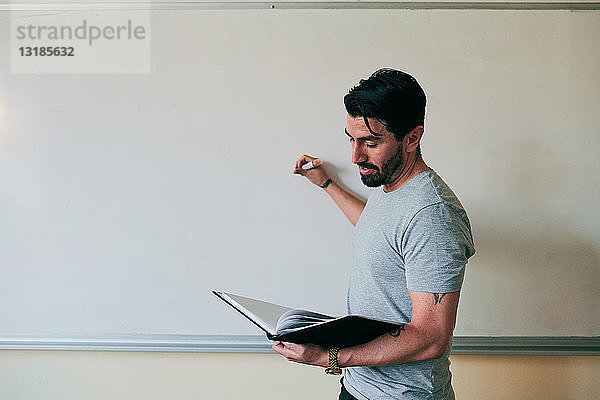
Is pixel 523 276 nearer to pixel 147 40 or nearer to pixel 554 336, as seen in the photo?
pixel 554 336

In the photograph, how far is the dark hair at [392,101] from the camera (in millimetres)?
1182

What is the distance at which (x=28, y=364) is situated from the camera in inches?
68.0

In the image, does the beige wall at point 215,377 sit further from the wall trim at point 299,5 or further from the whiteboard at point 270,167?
the wall trim at point 299,5

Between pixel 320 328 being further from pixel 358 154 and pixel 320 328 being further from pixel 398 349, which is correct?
pixel 358 154

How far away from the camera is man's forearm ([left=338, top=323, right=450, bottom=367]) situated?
1.12 meters

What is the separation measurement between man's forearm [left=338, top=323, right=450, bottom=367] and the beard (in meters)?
0.30

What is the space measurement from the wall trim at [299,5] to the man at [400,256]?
Result: 0.51 m

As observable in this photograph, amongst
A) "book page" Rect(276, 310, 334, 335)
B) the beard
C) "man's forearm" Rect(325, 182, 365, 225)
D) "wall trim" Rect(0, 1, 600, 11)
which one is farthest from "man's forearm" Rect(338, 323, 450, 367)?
"wall trim" Rect(0, 1, 600, 11)

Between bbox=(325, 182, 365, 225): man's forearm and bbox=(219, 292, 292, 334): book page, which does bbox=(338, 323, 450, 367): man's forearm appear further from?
bbox=(325, 182, 365, 225): man's forearm

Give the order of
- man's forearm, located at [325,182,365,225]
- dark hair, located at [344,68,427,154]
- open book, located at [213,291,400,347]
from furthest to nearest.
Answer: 1. man's forearm, located at [325,182,365,225]
2. dark hair, located at [344,68,427,154]
3. open book, located at [213,291,400,347]

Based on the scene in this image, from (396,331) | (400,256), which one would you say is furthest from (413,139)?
(396,331)

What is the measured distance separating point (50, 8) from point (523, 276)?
1.51m

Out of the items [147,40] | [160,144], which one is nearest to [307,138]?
[160,144]

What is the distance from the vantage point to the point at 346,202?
1.65 m
